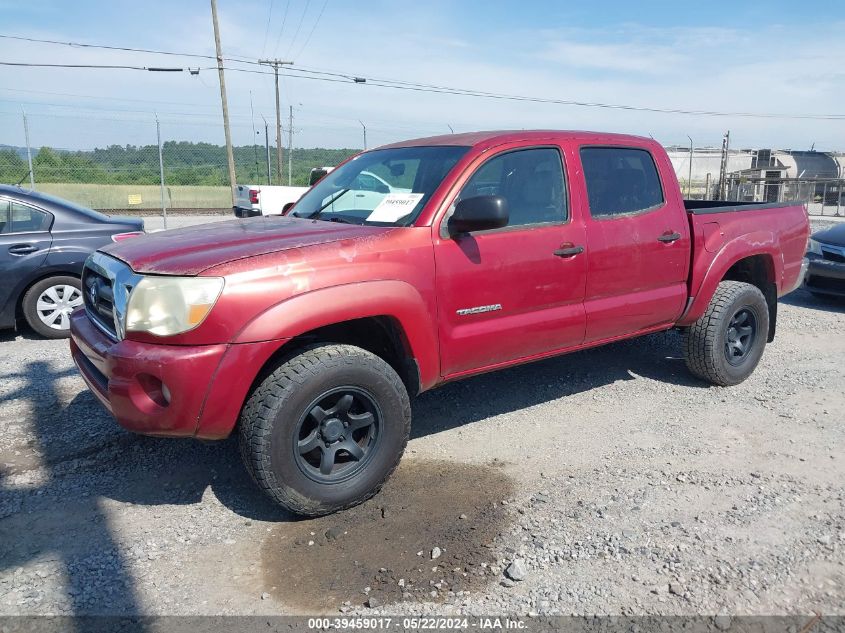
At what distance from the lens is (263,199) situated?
611 inches

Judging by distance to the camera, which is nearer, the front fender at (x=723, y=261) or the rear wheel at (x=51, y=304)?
the front fender at (x=723, y=261)

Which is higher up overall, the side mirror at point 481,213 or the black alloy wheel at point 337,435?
the side mirror at point 481,213

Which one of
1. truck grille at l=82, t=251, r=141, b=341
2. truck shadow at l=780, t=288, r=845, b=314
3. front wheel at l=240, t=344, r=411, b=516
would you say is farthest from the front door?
truck shadow at l=780, t=288, r=845, b=314

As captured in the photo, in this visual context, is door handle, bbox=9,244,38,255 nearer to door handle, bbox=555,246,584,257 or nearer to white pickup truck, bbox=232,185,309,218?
door handle, bbox=555,246,584,257

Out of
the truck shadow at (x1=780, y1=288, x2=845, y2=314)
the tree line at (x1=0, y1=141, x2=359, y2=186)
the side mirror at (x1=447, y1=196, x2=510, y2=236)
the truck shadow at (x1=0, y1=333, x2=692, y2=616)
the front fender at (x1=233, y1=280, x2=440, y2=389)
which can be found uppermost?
the tree line at (x1=0, y1=141, x2=359, y2=186)

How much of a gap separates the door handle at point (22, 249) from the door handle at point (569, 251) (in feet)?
16.6

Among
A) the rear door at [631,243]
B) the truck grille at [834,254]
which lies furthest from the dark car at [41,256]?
the truck grille at [834,254]

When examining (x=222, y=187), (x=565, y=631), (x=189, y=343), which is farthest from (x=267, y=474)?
(x=222, y=187)

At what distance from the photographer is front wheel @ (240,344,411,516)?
311 centimetres

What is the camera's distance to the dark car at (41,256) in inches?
249

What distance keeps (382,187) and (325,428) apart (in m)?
1.56

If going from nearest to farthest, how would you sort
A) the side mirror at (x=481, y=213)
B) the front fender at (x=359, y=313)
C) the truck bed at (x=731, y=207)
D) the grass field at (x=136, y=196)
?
the front fender at (x=359, y=313) < the side mirror at (x=481, y=213) < the truck bed at (x=731, y=207) < the grass field at (x=136, y=196)

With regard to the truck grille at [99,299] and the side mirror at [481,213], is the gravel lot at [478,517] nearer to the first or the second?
the truck grille at [99,299]

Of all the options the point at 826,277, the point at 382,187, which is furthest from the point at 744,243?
the point at 826,277
